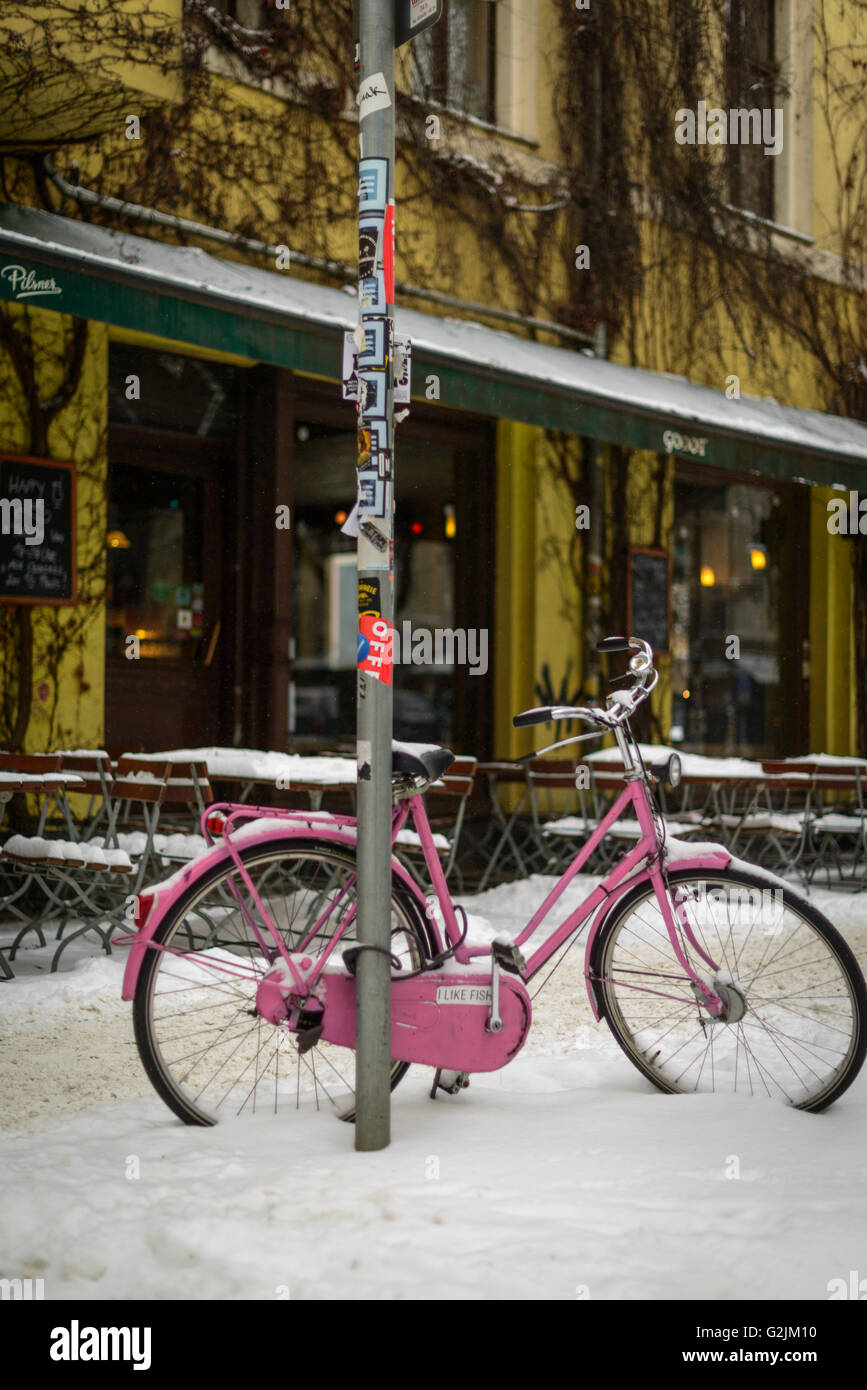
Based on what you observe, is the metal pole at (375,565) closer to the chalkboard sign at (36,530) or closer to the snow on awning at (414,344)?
the snow on awning at (414,344)

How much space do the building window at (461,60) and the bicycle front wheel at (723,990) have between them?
7.09 m

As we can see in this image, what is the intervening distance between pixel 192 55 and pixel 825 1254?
704 centimetres

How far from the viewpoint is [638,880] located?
364 cm

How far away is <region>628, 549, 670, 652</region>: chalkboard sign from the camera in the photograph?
10578 mm

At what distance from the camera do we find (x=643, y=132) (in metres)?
10.8

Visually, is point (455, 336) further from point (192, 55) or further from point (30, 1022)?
point (30, 1022)

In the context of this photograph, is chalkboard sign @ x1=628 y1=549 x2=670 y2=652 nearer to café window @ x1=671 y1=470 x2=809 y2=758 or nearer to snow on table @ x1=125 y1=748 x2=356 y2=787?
café window @ x1=671 y1=470 x2=809 y2=758

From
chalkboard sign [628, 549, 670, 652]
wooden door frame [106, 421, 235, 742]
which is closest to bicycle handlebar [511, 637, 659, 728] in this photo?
wooden door frame [106, 421, 235, 742]

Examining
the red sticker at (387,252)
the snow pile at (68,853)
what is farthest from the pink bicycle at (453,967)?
the snow pile at (68,853)

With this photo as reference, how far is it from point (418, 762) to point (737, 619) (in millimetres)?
9144

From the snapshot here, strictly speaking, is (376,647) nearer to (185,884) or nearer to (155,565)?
(185,884)

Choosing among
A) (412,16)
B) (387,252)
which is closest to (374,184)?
(387,252)

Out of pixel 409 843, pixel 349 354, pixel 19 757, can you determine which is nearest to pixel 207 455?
pixel 19 757

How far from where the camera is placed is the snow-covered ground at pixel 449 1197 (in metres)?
2.55
